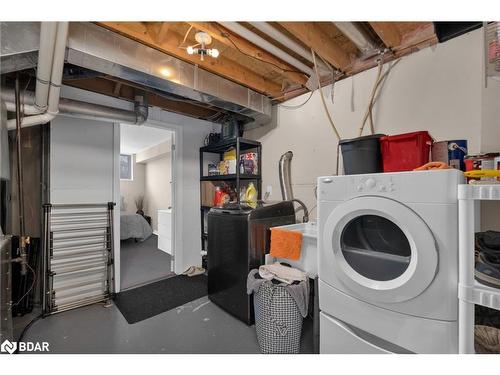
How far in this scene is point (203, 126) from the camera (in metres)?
3.14

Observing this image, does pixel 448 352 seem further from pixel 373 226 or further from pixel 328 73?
pixel 328 73

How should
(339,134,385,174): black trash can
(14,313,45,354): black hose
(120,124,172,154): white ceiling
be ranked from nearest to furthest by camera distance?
(339,134,385,174): black trash can
(14,313,45,354): black hose
(120,124,172,154): white ceiling

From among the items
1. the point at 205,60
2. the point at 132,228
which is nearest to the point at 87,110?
the point at 205,60

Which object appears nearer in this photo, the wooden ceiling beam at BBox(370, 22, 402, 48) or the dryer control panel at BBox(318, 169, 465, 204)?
the dryer control panel at BBox(318, 169, 465, 204)

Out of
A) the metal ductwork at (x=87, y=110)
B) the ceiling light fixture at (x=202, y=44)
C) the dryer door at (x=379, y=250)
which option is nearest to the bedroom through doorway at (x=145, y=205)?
the metal ductwork at (x=87, y=110)

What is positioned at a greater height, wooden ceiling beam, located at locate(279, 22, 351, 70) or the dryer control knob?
wooden ceiling beam, located at locate(279, 22, 351, 70)

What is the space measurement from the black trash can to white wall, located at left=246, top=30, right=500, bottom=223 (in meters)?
0.53

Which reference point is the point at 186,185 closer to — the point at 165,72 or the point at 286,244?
the point at 165,72

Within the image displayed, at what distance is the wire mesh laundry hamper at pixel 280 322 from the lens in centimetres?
141

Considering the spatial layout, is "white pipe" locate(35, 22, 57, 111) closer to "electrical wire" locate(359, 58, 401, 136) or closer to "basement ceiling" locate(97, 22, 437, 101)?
"basement ceiling" locate(97, 22, 437, 101)

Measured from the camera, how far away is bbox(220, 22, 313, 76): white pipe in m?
1.37

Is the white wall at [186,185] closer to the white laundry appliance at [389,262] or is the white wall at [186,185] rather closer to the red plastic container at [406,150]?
the white laundry appliance at [389,262]

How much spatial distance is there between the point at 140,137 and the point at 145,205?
2.42 meters

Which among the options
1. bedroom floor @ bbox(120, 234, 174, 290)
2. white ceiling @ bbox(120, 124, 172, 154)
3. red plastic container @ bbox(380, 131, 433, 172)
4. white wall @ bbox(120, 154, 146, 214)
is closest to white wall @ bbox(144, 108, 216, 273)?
bedroom floor @ bbox(120, 234, 174, 290)
